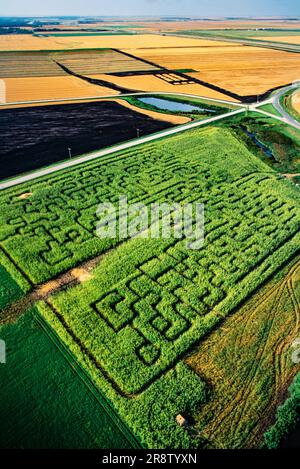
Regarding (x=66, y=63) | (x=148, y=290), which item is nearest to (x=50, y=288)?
(x=148, y=290)

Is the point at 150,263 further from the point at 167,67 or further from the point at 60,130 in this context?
the point at 167,67

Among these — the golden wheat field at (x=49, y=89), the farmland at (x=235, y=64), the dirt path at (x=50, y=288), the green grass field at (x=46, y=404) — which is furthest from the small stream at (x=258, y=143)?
the green grass field at (x=46, y=404)

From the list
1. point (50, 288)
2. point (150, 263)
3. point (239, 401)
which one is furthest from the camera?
point (150, 263)

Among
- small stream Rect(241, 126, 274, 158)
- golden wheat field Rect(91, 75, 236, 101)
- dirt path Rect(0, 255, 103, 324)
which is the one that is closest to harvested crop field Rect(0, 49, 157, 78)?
golden wheat field Rect(91, 75, 236, 101)

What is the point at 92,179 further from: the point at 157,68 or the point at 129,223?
the point at 157,68

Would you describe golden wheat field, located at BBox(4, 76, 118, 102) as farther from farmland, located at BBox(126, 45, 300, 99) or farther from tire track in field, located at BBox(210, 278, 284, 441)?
tire track in field, located at BBox(210, 278, 284, 441)
